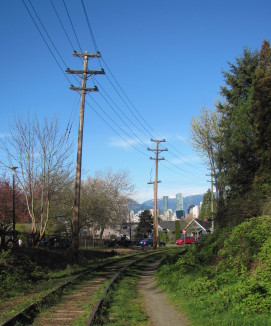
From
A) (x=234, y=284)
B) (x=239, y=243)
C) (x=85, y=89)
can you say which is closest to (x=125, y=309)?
(x=234, y=284)

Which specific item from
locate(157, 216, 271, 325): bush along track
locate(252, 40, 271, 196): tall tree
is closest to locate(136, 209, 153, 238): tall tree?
locate(252, 40, 271, 196): tall tree

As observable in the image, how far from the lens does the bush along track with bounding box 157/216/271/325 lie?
786 centimetres

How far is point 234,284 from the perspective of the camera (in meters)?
9.82

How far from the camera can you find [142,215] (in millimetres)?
96812

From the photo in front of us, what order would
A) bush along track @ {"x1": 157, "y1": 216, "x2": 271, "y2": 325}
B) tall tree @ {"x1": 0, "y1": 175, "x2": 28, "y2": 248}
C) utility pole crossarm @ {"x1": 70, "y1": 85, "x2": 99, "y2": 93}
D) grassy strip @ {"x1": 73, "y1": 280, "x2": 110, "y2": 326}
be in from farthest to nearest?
1. tall tree @ {"x1": 0, "y1": 175, "x2": 28, "y2": 248}
2. utility pole crossarm @ {"x1": 70, "y1": 85, "x2": 99, "y2": 93}
3. grassy strip @ {"x1": 73, "y1": 280, "x2": 110, "y2": 326}
4. bush along track @ {"x1": 157, "y1": 216, "x2": 271, "y2": 325}

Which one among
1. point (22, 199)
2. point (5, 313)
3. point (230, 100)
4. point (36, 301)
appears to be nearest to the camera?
point (5, 313)

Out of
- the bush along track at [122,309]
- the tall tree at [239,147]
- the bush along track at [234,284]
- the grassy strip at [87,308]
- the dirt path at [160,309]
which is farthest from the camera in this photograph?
the tall tree at [239,147]

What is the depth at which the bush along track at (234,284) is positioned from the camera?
7.86m

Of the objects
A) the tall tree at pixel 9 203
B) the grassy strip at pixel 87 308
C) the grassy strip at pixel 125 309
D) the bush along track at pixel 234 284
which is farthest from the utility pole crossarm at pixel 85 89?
the tall tree at pixel 9 203

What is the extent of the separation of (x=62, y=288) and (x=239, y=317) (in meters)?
7.19

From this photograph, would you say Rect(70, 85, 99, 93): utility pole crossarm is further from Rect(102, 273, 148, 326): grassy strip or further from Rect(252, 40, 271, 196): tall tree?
Rect(102, 273, 148, 326): grassy strip

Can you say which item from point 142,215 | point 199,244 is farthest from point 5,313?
point 142,215

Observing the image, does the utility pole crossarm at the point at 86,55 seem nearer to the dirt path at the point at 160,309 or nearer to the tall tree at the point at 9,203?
the dirt path at the point at 160,309

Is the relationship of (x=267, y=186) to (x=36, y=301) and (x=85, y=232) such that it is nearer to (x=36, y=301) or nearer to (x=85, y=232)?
(x=36, y=301)
